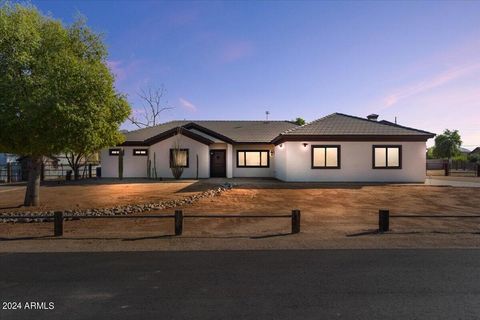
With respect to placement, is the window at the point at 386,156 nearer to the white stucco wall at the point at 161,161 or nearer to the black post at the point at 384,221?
the white stucco wall at the point at 161,161

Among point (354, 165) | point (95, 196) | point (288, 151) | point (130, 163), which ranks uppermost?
point (288, 151)

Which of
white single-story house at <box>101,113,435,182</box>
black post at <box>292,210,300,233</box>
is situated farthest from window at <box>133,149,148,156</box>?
black post at <box>292,210,300,233</box>

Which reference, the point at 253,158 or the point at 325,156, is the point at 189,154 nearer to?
the point at 253,158

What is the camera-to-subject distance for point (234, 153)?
2961 cm

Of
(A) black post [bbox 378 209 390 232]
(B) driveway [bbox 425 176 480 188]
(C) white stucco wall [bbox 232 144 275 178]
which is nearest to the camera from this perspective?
(A) black post [bbox 378 209 390 232]

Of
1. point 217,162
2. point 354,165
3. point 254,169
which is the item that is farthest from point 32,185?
point 354,165

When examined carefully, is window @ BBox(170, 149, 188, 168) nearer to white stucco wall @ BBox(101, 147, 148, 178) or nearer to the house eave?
white stucco wall @ BBox(101, 147, 148, 178)

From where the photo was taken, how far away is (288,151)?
23703mm

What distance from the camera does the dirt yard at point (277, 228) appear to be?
8680 mm

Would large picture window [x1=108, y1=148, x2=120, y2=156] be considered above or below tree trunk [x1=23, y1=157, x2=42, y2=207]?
above

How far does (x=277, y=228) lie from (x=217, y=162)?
62.1 ft

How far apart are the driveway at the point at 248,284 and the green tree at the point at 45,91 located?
21.8ft

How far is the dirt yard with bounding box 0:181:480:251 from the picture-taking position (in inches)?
342

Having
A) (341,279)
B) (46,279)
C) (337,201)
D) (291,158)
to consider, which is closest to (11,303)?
(46,279)
